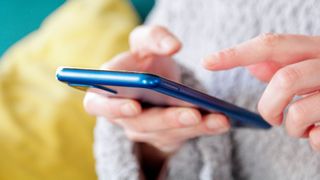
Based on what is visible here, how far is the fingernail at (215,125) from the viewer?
1.34 ft

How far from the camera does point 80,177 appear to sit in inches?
28.6

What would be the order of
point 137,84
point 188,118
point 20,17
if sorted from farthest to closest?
point 20,17, point 188,118, point 137,84

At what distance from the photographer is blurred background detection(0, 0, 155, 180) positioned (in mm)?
705

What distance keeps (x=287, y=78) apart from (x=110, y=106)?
6.3 inches

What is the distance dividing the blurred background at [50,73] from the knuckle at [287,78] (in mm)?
453

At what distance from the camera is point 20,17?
0.92 meters

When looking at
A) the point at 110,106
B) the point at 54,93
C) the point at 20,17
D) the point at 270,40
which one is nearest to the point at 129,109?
the point at 110,106

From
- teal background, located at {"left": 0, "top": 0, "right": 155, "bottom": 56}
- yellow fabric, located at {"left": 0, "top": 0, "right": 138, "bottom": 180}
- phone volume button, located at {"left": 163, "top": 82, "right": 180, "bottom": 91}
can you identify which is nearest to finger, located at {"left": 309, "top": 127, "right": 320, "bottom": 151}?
phone volume button, located at {"left": 163, "top": 82, "right": 180, "bottom": 91}

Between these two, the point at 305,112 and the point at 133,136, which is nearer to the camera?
the point at 305,112

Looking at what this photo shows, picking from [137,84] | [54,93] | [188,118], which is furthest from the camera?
[54,93]

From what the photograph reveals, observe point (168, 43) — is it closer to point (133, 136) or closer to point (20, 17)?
point (133, 136)

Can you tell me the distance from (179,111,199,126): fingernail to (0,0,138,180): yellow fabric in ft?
1.16

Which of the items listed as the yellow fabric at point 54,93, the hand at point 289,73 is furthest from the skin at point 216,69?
the yellow fabric at point 54,93

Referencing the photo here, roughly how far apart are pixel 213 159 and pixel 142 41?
0.13 m
